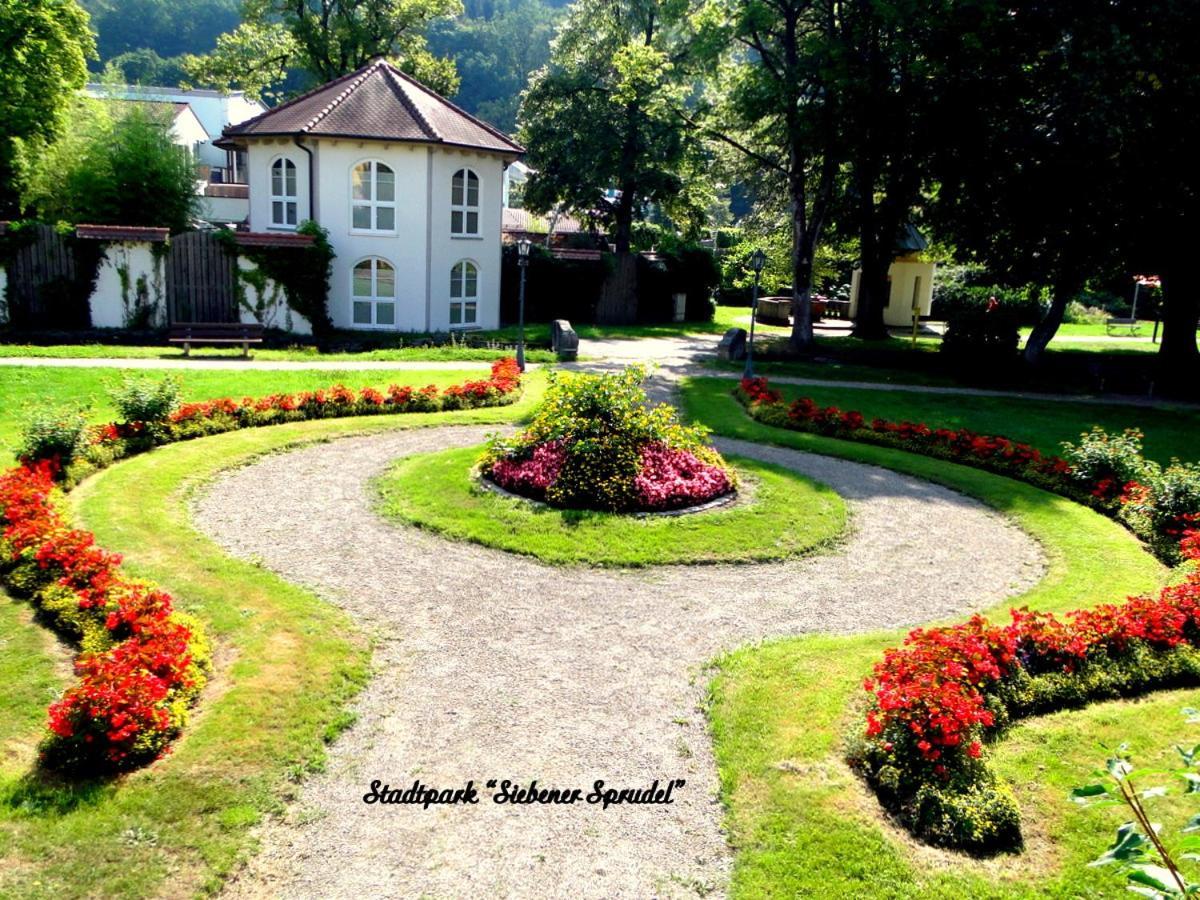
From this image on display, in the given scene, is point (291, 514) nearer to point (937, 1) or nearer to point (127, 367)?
point (127, 367)

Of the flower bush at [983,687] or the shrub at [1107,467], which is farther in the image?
the shrub at [1107,467]

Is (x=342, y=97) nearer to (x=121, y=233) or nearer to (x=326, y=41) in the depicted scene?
(x=121, y=233)

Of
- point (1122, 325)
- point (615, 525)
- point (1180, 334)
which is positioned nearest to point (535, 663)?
point (615, 525)

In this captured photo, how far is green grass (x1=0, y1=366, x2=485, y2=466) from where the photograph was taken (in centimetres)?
1727

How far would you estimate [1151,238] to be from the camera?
23.2 meters

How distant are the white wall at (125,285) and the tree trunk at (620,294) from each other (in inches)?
610

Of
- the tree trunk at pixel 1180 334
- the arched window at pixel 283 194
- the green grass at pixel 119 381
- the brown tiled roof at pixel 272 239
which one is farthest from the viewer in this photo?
the arched window at pixel 283 194

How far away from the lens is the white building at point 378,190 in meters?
28.6

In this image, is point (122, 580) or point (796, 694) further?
point (122, 580)

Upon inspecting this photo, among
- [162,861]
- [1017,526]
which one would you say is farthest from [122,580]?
[1017,526]

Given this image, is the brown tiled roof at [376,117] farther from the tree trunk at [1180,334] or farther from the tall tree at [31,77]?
the tree trunk at [1180,334]

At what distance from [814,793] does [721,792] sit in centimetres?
61

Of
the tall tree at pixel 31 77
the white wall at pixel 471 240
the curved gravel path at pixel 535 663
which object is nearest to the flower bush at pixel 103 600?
the curved gravel path at pixel 535 663

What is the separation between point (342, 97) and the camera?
2947 centimetres
